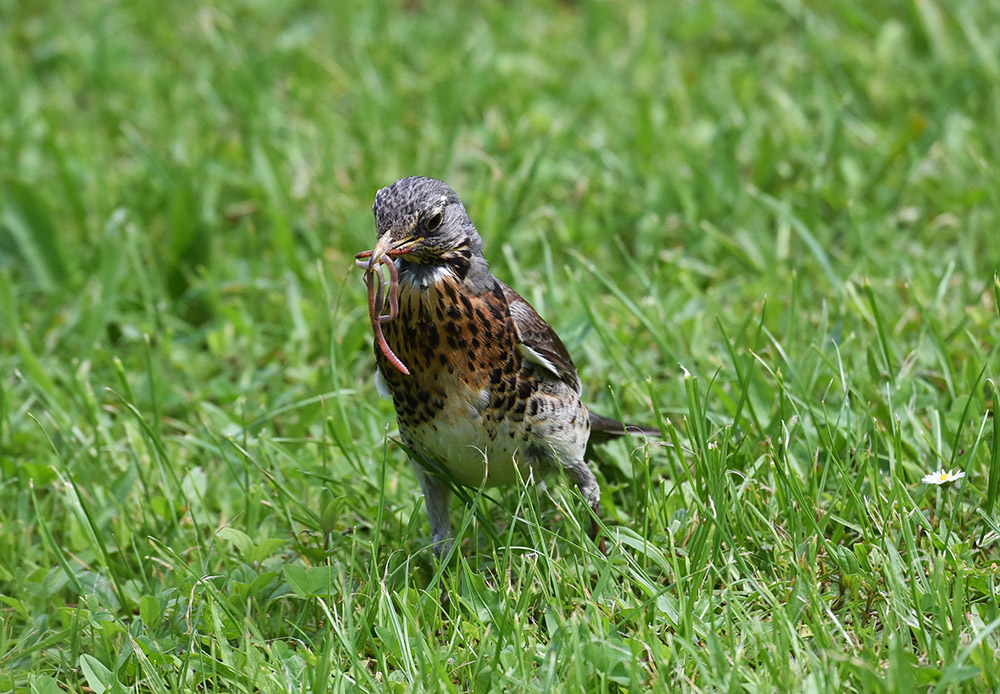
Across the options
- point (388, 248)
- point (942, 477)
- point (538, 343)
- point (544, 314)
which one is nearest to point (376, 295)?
point (388, 248)

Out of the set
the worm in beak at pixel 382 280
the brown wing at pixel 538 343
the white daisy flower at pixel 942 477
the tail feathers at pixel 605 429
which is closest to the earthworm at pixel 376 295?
the worm in beak at pixel 382 280

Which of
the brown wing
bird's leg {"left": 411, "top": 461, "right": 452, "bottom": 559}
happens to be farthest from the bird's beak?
bird's leg {"left": 411, "top": 461, "right": 452, "bottom": 559}

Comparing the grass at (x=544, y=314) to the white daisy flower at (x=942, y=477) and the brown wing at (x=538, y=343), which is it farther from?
the brown wing at (x=538, y=343)

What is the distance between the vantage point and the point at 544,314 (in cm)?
529

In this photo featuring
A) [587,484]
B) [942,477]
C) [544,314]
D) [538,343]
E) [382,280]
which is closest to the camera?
[382,280]

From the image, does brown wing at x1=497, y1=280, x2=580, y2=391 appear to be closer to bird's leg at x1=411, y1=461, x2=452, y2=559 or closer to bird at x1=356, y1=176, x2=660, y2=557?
bird at x1=356, y1=176, x2=660, y2=557

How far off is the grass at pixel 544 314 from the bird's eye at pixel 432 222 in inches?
34.9

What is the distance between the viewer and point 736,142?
630cm

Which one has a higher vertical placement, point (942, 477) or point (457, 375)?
point (457, 375)

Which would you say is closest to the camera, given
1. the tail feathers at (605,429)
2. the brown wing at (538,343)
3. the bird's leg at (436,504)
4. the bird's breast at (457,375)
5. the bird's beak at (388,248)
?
the bird's beak at (388,248)

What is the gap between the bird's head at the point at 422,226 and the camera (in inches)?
137

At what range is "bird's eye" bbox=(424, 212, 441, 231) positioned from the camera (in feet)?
11.5

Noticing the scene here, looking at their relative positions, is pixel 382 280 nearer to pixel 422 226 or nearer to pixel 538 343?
pixel 422 226

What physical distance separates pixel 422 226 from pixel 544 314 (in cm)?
184
